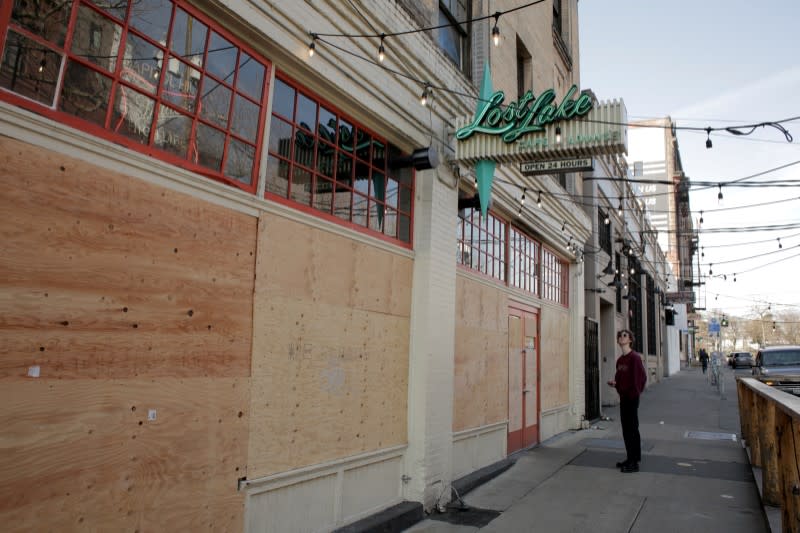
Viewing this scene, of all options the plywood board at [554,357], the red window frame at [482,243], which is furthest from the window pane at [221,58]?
the plywood board at [554,357]

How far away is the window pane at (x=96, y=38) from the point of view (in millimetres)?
3521

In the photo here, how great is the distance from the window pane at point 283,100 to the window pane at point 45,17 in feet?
6.23

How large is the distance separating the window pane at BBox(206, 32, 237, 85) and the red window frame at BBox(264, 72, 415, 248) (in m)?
0.53

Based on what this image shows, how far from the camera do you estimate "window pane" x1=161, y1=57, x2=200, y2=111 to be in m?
4.12

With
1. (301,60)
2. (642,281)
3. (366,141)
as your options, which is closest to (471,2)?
(366,141)

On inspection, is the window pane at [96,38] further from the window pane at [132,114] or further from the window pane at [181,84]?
the window pane at [181,84]

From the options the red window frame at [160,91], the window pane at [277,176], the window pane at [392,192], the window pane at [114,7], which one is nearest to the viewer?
the red window frame at [160,91]

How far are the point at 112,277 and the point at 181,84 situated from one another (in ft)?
5.15

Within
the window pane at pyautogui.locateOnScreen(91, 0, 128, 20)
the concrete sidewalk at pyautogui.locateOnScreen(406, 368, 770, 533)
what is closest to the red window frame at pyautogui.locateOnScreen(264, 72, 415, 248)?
the window pane at pyautogui.locateOnScreen(91, 0, 128, 20)

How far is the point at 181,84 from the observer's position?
424 centimetres

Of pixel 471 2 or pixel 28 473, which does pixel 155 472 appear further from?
pixel 471 2

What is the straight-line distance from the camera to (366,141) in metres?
6.48

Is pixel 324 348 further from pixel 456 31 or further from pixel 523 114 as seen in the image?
pixel 456 31

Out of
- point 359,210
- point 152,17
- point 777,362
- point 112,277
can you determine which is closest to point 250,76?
point 152,17
